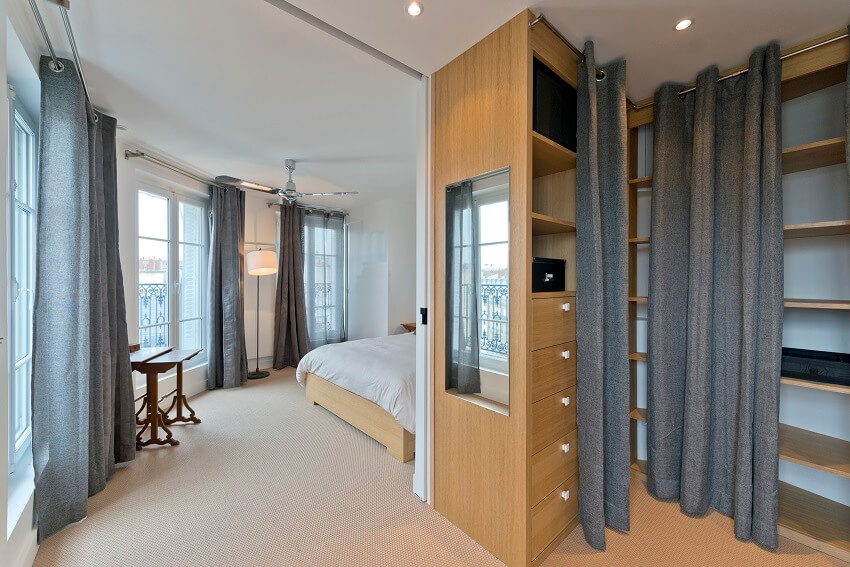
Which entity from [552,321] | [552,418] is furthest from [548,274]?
[552,418]

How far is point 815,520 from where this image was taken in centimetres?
175

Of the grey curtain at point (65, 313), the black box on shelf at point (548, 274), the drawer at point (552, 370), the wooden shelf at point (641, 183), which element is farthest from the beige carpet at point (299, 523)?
the wooden shelf at point (641, 183)

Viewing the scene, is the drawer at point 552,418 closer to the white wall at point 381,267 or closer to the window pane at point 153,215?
the white wall at point 381,267

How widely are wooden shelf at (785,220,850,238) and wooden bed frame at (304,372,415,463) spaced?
2549mm

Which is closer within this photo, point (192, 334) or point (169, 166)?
point (169, 166)

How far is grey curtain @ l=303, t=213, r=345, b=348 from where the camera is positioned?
551 centimetres

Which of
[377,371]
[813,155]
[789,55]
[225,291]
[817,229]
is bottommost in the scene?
[377,371]

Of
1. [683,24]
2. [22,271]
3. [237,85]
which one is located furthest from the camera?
[237,85]

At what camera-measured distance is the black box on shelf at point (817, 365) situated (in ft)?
5.38

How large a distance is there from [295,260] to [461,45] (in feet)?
13.7

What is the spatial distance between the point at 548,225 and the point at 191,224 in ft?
13.9

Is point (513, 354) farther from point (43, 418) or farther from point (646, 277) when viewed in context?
point (43, 418)

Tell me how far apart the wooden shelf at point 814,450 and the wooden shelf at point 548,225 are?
1.54 metres

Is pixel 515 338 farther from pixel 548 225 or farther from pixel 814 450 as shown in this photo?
pixel 814 450
